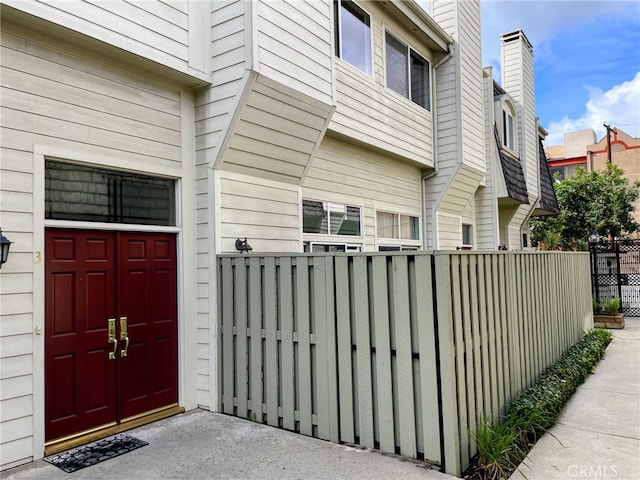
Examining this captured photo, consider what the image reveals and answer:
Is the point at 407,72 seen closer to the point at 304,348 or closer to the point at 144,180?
the point at 144,180

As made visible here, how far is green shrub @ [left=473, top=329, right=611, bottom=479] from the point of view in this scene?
141 inches

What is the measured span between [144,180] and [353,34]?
184 inches

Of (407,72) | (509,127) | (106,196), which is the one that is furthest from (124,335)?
(509,127)

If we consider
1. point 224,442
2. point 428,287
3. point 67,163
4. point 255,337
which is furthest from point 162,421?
point 428,287

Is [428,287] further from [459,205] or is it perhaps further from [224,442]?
[459,205]

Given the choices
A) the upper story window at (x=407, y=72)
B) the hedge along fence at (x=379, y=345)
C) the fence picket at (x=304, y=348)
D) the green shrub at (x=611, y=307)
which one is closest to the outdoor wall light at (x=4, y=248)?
the hedge along fence at (x=379, y=345)

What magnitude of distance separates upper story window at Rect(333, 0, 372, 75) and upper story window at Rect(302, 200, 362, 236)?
2430mm

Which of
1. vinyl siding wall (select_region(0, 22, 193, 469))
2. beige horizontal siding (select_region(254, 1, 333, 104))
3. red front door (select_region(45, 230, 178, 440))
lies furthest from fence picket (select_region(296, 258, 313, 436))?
beige horizontal siding (select_region(254, 1, 333, 104))

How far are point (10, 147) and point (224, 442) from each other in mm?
3164

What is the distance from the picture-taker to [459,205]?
10578mm

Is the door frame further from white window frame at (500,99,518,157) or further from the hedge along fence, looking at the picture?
white window frame at (500,99,518,157)

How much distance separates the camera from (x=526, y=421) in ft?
14.0

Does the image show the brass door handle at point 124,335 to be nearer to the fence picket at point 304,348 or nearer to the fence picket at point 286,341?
the fence picket at point 286,341

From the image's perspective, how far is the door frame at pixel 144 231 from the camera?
12.4ft
